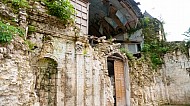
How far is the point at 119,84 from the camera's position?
11680mm

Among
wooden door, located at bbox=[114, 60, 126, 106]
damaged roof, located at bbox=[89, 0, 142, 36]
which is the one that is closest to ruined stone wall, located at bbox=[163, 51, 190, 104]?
damaged roof, located at bbox=[89, 0, 142, 36]

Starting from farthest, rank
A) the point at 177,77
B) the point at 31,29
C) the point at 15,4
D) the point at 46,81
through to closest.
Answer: the point at 177,77 → the point at 46,81 → the point at 31,29 → the point at 15,4

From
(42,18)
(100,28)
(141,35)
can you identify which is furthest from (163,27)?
(42,18)

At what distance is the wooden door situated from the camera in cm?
1144

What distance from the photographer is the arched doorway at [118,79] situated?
1135cm

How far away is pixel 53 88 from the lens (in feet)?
23.3

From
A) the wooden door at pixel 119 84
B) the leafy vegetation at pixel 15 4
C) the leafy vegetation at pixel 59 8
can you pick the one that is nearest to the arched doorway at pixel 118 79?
the wooden door at pixel 119 84

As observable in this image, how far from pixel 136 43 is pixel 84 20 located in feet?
22.8

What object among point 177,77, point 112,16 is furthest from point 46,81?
point 177,77

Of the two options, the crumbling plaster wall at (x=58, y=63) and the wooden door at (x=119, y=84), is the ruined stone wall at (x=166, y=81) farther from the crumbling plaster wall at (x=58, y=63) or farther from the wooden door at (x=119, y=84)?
the crumbling plaster wall at (x=58, y=63)

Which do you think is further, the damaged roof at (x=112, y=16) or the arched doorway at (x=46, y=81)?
the damaged roof at (x=112, y=16)

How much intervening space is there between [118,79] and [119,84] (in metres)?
0.33

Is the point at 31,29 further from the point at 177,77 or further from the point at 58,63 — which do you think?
the point at 177,77

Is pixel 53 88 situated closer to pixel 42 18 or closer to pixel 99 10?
pixel 42 18
